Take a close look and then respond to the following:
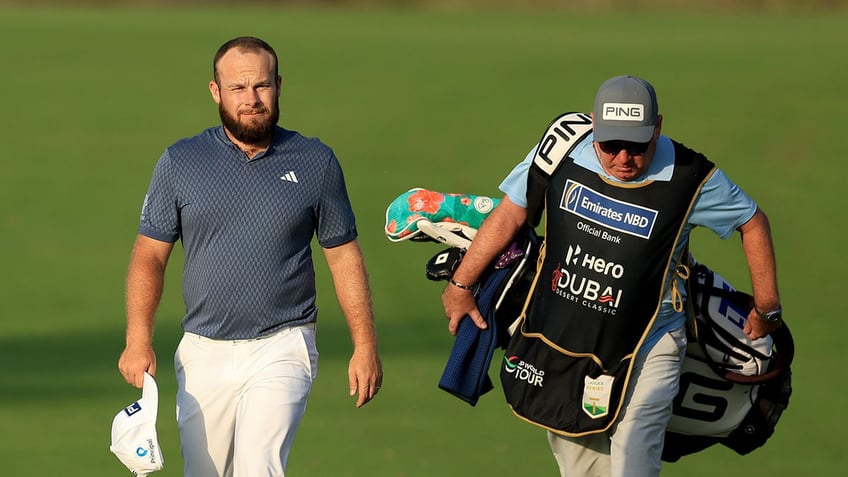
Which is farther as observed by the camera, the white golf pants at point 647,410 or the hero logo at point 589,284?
the white golf pants at point 647,410

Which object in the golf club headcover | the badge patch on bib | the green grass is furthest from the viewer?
the green grass

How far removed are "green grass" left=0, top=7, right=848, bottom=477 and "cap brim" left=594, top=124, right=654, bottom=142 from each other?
11.0ft

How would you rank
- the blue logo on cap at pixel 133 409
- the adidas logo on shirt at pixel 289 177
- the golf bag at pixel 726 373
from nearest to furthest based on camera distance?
the blue logo on cap at pixel 133 409 < the adidas logo on shirt at pixel 289 177 < the golf bag at pixel 726 373

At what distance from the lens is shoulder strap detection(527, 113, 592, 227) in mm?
6645

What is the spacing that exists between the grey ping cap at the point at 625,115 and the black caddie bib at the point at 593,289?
0.24 metres

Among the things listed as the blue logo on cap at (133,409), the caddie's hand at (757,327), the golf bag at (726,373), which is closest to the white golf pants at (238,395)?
the blue logo on cap at (133,409)

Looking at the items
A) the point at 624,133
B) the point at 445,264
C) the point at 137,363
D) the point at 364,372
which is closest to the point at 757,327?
the point at 624,133

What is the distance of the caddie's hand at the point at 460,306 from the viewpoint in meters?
7.02

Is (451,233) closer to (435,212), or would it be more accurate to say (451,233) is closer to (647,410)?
(435,212)

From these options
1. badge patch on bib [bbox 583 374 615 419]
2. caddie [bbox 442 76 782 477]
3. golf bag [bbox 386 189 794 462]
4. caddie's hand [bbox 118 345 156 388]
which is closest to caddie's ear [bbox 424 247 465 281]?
golf bag [bbox 386 189 794 462]

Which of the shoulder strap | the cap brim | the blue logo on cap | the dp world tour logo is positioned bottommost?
the blue logo on cap

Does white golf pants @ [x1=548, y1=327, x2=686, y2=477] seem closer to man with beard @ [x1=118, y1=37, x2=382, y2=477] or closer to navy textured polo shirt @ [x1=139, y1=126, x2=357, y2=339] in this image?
man with beard @ [x1=118, y1=37, x2=382, y2=477]

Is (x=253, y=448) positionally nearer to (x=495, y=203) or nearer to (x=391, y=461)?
(x=495, y=203)

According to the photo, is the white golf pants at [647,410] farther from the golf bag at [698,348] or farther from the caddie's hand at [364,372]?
the caddie's hand at [364,372]
